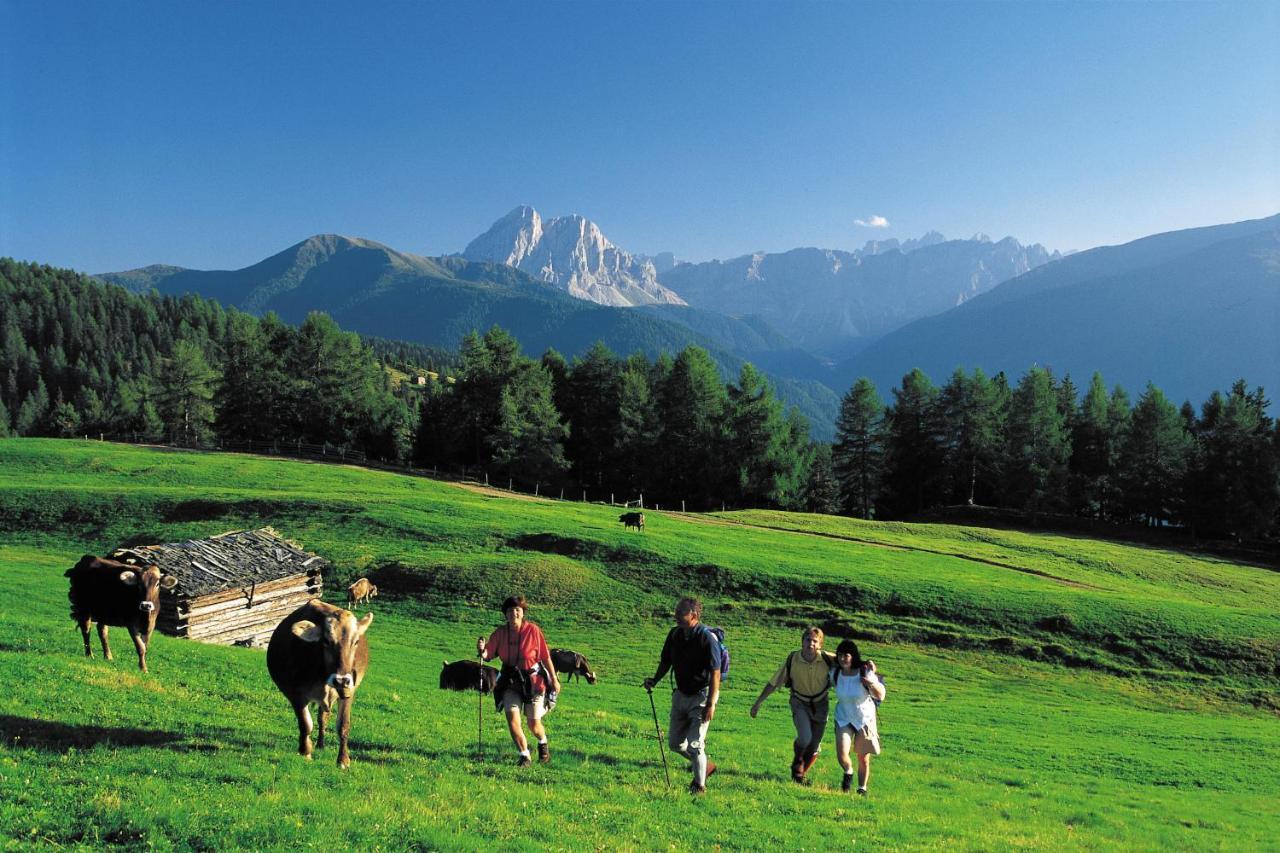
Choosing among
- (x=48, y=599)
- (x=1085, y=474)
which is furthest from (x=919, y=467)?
(x=48, y=599)

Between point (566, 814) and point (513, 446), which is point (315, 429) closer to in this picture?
point (513, 446)

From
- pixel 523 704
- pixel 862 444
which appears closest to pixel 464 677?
pixel 523 704

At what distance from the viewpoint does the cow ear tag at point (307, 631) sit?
1027 centimetres

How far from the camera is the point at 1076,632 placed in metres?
35.6

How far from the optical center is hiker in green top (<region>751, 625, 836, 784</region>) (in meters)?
12.7

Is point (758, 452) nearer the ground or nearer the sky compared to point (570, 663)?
nearer the sky

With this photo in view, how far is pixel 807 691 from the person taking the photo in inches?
504

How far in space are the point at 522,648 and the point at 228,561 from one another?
765 inches

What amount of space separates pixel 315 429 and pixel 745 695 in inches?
3321

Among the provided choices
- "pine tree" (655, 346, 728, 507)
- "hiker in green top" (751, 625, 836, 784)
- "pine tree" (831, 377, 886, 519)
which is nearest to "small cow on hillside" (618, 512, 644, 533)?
"pine tree" (655, 346, 728, 507)

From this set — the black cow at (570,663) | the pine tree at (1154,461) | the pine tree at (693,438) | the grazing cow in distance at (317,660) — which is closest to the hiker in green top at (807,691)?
the grazing cow in distance at (317,660)

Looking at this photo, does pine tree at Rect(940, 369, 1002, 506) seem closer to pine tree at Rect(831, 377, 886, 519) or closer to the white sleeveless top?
pine tree at Rect(831, 377, 886, 519)

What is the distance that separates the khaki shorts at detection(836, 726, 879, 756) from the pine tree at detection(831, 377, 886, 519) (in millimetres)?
81589

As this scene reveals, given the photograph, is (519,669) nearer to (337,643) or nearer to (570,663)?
(337,643)
